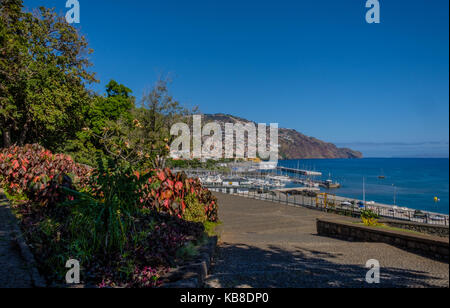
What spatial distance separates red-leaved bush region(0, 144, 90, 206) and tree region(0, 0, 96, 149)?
204 inches

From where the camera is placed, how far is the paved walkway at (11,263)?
9.20ft

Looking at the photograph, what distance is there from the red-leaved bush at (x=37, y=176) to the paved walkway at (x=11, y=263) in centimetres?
74

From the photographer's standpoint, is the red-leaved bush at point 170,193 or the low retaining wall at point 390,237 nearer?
the low retaining wall at point 390,237

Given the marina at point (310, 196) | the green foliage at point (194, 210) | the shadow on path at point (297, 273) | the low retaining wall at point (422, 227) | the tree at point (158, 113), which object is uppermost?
the tree at point (158, 113)

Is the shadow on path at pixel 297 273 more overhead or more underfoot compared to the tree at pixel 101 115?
more underfoot

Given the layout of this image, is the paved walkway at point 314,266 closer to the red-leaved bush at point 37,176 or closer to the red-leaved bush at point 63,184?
the red-leaved bush at point 63,184

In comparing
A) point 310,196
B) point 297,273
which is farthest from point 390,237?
point 310,196

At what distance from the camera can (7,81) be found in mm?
13125

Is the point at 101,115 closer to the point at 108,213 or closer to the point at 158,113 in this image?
the point at 158,113

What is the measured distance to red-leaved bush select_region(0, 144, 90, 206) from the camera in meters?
5.20

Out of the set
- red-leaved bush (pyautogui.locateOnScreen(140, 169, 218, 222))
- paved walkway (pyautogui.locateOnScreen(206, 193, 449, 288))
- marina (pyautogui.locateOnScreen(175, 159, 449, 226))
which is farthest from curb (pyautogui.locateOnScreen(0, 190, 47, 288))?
marina (pyautogui.locateOnScreen(175, 159, 449, 226))

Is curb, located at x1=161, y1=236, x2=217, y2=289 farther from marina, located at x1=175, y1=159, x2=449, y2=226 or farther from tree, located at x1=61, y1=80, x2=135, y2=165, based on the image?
tree, located at x1=61, y1=80, x2=135, y2=165

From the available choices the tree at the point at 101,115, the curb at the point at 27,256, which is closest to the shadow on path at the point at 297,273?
the curb at the point at 27,256

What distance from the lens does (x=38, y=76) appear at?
13.6m
